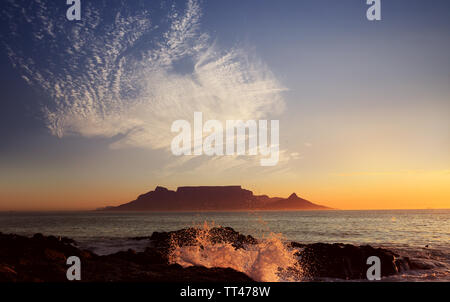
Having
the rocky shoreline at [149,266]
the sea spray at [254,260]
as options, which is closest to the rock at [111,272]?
the rocky shoreline at [149,266]

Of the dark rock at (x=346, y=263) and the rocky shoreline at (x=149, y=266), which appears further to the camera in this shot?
the dark rock at (x=346, y=263)

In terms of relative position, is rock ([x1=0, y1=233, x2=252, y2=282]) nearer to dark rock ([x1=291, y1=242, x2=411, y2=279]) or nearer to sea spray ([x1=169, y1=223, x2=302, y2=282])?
sea spray ([x1=169, y1=223, x2=302, y2=282])

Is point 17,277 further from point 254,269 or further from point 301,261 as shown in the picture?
point 301,261

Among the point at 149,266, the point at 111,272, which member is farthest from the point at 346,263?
the point at 111,272

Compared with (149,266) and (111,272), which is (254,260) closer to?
(149,266)

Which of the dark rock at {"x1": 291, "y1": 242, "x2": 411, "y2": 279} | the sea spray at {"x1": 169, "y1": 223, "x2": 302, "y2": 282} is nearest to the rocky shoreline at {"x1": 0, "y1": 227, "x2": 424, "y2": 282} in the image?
the dark rock at {"x1": 291, "y1": 242, "x2": 411, "y2": 279}

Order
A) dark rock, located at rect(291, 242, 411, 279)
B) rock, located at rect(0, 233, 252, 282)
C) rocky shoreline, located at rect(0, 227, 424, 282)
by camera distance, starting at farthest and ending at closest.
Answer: dark rock, located at rect(291, 242, 411, 279), rocky shoreline, located at rect(0, 227, 424, 282), rock, located at rect(0, 233, 252, 282)

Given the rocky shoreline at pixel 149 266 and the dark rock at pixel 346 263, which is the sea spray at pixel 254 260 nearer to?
the rocky shoreline at pixel 149 266

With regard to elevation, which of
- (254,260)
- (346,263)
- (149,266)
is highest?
(149,266)

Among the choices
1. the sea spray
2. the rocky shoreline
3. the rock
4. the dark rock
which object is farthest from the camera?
the dark rock

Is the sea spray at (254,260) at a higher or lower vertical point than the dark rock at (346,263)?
higher
